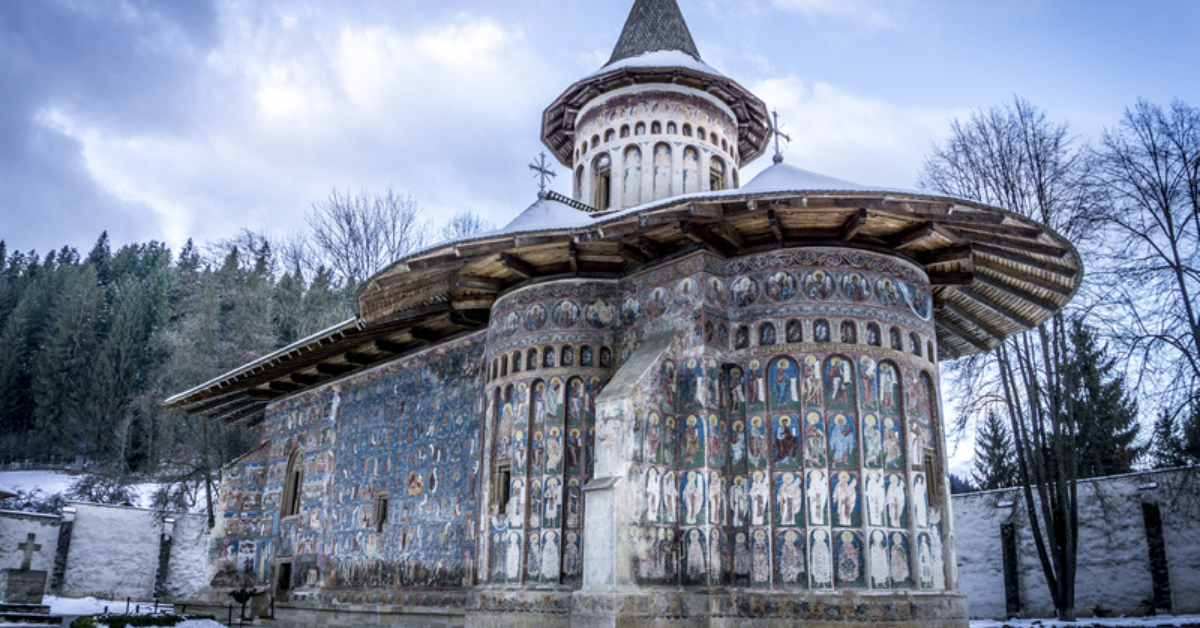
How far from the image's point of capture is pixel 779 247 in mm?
11180

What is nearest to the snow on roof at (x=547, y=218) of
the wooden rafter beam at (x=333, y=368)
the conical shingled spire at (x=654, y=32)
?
the conical shingled spire at (x=654, y=32)

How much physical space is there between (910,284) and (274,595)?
15.6 metres

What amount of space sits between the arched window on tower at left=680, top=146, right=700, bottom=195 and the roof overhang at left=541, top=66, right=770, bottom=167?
1.29 m

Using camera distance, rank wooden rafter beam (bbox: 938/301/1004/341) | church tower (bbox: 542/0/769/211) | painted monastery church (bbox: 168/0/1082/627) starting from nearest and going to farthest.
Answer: painted monastery church (bbox: 168/0/1082/627) < wooden rafter beam (bbox: 938/301/1004/341) < church tower (bbox: 542/0/769/211)

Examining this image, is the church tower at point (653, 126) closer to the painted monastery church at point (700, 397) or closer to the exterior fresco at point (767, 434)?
the painted monastery church at point (700, 397)

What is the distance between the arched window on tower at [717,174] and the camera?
1603 cm

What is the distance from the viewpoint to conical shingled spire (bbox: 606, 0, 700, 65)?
17.5 meters

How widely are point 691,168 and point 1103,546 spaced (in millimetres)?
14177

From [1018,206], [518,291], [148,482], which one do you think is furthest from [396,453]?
[148,482]

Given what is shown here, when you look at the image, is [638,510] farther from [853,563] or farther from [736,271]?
[736,271]


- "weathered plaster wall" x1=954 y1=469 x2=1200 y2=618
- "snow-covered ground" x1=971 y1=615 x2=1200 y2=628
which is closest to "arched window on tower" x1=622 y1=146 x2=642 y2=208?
"snow-covered ground" x1=971 y1=615 x2=1200 y2=628

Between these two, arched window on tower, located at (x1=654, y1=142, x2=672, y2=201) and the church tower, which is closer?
arched window on tower, located at (x1=654, y1=142, x2=672, y2=201)

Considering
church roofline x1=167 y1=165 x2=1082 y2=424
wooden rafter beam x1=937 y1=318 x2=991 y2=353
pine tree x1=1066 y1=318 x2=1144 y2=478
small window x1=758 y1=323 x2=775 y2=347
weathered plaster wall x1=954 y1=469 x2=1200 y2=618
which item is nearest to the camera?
church roofline x1=167 y1=165 x2=1082 y2=424

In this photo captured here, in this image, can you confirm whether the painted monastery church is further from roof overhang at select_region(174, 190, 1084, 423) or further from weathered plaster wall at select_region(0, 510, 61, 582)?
weathered plaster wall at select_region(0, 510, 61, 582)
